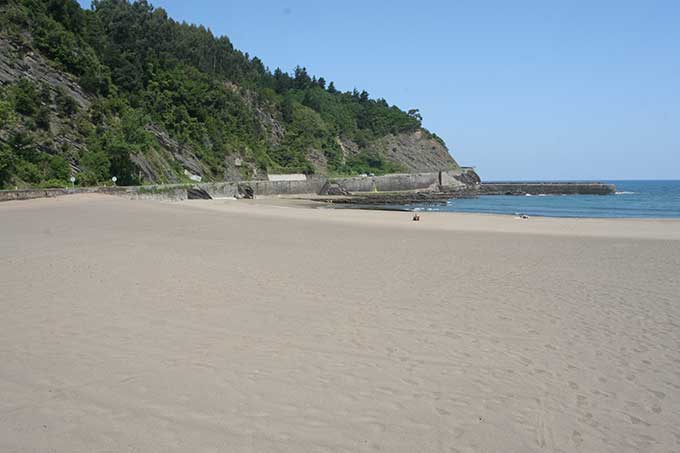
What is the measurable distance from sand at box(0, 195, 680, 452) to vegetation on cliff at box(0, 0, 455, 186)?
97.4 ft

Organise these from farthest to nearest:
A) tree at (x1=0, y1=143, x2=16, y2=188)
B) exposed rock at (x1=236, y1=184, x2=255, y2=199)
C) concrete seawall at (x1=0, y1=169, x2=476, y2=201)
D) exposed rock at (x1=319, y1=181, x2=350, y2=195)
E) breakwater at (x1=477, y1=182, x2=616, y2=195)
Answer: breakwater at (x1=477, y1=182, x2=616, y2=195) → exposed rock at (x1=319, y1=181, x2=350, y2=195) → exposed rock at (x1=236, y1=184, x2=255, y2=199) → concrete seawall at (x1=0, y1=169, x2=476, y2=201) → tree at (x1=0, y1=143, x2=16, y2=188)

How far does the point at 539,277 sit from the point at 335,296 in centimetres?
480

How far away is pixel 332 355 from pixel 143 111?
192ft

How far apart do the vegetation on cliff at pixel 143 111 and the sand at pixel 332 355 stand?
29695 millimetres

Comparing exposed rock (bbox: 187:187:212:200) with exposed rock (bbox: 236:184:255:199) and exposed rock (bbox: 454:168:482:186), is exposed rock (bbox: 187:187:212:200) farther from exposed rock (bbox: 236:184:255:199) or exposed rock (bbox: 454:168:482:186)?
exposed rock (bbox: 454:168:482:186)

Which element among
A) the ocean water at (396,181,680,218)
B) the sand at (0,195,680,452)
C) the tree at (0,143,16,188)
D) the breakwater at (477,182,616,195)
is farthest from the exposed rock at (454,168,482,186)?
the sand at (0,195,680,452)

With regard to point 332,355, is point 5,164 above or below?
above

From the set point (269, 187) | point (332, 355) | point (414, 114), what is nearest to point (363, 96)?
point (414, 114)

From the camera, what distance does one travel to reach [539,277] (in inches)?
457

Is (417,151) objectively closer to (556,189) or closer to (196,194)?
(556,189)

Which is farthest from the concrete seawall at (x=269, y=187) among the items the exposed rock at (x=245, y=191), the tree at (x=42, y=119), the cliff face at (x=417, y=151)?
the cliff face at (x=417, y=151)

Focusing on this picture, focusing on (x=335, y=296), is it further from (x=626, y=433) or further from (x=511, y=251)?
(x=511, y=251)

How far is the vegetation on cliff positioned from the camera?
133 feet

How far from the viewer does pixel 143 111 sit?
59.4 meters
